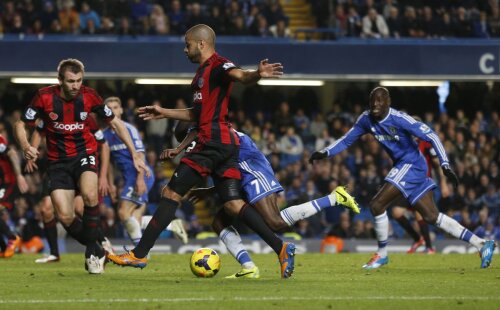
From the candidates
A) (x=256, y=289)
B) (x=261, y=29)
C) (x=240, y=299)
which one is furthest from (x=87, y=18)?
(x=240, y=299)

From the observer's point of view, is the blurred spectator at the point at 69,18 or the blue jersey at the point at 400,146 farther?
the blurred spectator at the point at 69,18

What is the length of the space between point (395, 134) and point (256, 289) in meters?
4.82

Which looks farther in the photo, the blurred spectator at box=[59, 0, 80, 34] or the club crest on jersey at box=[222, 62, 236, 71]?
the blurred spectator at box=[59, 0, 80, 34]

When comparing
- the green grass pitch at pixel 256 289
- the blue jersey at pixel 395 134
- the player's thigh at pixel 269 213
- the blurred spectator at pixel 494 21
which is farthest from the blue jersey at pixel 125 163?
the blurred spectator at pixel 494 21

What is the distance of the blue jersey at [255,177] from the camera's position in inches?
451

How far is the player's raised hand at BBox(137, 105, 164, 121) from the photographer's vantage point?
10344 millimetres

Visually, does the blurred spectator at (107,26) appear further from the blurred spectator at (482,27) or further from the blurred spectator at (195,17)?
the blurred spectator at (482,27)

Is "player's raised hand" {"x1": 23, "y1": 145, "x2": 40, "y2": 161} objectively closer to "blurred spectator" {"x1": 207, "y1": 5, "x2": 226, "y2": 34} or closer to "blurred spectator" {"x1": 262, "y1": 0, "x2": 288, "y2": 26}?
"blurred spectator" {"x1": 207, "y1": 5, "x2": 226, "y2": 34}

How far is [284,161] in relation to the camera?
25.7m

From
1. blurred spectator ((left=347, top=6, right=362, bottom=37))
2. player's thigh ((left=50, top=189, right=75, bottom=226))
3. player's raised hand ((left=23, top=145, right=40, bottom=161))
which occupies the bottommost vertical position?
blurred spectator ((left=347, top=6, right=362, bottom=37))

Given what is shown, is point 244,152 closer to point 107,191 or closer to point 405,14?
point 107,191

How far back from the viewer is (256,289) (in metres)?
9.49

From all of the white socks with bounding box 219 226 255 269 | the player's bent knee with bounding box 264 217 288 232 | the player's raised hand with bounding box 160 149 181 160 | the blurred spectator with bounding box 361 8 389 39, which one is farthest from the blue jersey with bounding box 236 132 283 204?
the blurred spectator with bounding box 361 8 389 39

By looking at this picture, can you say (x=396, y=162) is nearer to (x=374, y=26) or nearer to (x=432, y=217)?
(x=432, y=217)
